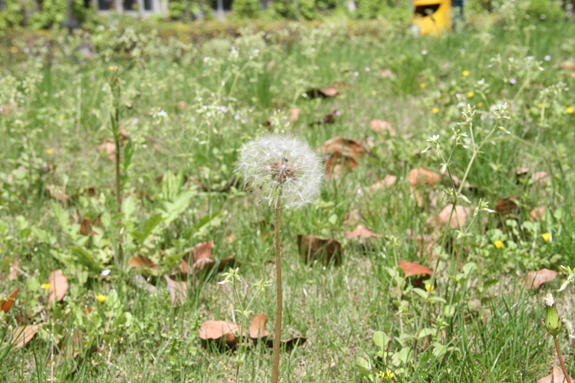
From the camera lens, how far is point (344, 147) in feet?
7.80

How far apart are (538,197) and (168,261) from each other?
1548 mm

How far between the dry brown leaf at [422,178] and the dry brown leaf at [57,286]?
1.43 m

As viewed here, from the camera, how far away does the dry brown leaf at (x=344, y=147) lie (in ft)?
7.80

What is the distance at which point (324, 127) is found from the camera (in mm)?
2869

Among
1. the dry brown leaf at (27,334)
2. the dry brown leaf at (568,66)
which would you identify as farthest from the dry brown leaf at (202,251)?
the dry brown leaf at (568,66)

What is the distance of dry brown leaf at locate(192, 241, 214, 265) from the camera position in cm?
170

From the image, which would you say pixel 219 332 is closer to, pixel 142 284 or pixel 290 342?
pixel 290 342

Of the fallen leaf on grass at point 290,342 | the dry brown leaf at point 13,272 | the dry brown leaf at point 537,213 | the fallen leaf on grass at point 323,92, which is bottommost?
the fallen leaf on grass at point 290,342

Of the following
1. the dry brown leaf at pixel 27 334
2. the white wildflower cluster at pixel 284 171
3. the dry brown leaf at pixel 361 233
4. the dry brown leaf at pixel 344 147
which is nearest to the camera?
the white wildflower cluster at pixel 284 171

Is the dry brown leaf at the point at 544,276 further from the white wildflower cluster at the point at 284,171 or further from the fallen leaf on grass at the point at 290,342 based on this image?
the white wildflower cluster at the point at 284,171

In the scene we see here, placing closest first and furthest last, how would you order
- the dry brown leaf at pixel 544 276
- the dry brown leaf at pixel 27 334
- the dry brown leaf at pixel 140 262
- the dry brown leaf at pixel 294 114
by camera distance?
the dry brown leaf at pixel 27 334
the dry brown leaf at pixel 544 276
the dry brown leaf at pixel 140 262
the dry brown leaf at pixel 294 114

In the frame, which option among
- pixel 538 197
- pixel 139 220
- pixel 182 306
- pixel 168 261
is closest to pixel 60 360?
pixel 182 306

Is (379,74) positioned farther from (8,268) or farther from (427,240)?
(8,268)

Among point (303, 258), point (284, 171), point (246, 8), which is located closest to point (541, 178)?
point (303, 258)
